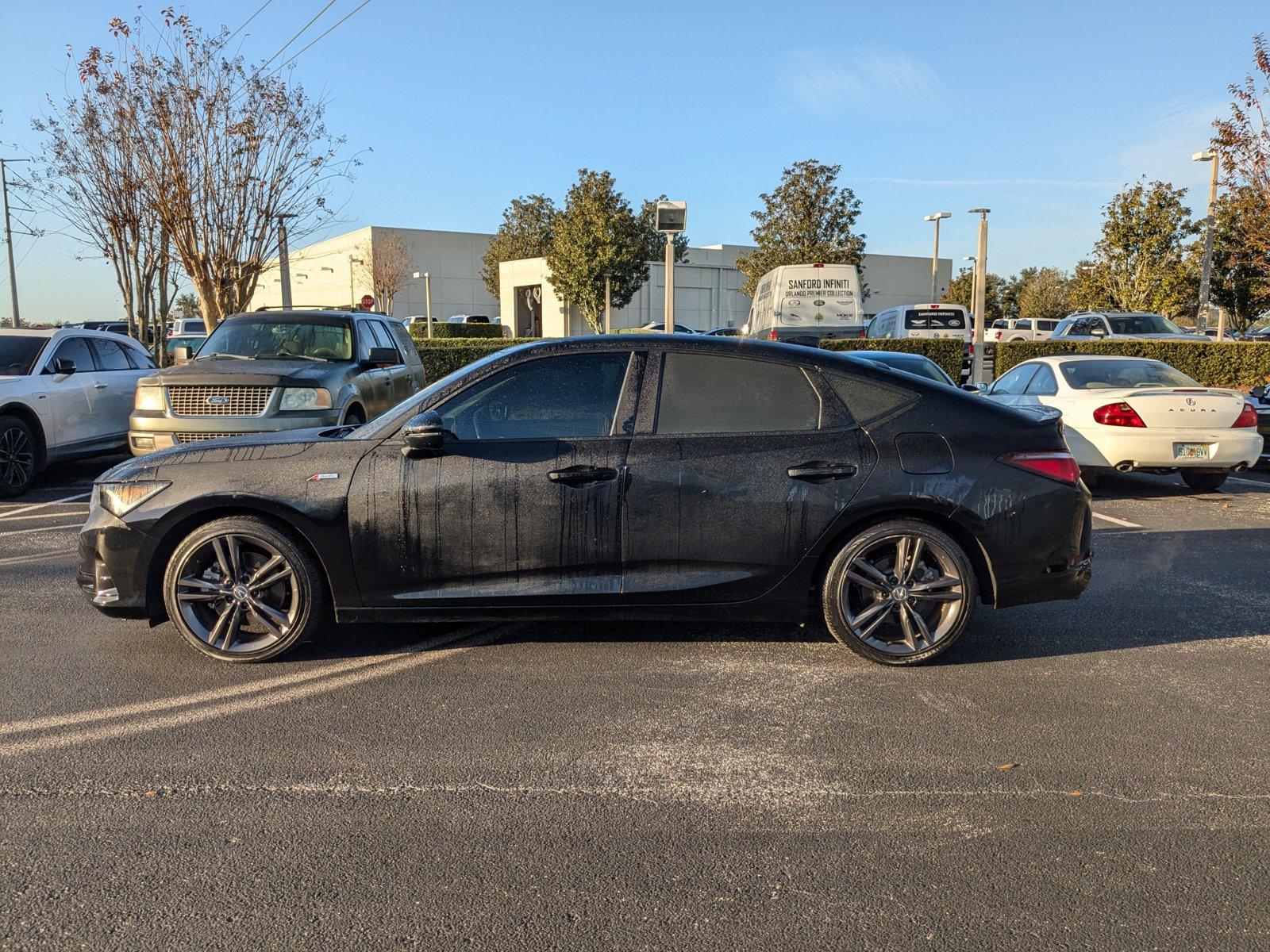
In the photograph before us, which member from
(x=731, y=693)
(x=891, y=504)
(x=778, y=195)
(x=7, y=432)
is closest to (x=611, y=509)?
(x=731, y=693)

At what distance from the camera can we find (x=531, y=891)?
2.86m

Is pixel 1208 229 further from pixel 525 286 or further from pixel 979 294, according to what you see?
pixel 525 286

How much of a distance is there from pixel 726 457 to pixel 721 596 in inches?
26.3

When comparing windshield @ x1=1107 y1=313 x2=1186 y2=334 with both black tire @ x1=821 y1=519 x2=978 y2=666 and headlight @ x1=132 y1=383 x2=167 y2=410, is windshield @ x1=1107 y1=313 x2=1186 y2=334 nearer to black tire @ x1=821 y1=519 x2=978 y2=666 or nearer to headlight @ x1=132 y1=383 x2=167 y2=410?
headlight @ x1=132 y1=383 x2=167 y2=410

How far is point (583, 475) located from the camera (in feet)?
15.4

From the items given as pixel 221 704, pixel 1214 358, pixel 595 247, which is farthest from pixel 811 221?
pixel 221 704

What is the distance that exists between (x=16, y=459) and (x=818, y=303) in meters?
18.9

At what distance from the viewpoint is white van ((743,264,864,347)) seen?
2511 cm

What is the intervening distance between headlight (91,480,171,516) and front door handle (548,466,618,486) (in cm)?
190

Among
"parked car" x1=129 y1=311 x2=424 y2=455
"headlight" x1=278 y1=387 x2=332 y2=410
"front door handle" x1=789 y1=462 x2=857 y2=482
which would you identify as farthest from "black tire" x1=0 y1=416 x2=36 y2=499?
"front door handle" x1=789 y1=462 x2=857 y2=482

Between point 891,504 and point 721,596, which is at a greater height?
point 891,504

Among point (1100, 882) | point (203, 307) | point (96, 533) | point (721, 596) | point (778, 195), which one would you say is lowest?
point (1100, 882)

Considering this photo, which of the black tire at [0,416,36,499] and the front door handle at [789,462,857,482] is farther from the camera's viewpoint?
the black tire at [0,416,36,499]

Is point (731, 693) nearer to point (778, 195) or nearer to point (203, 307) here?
point (203, 307)
